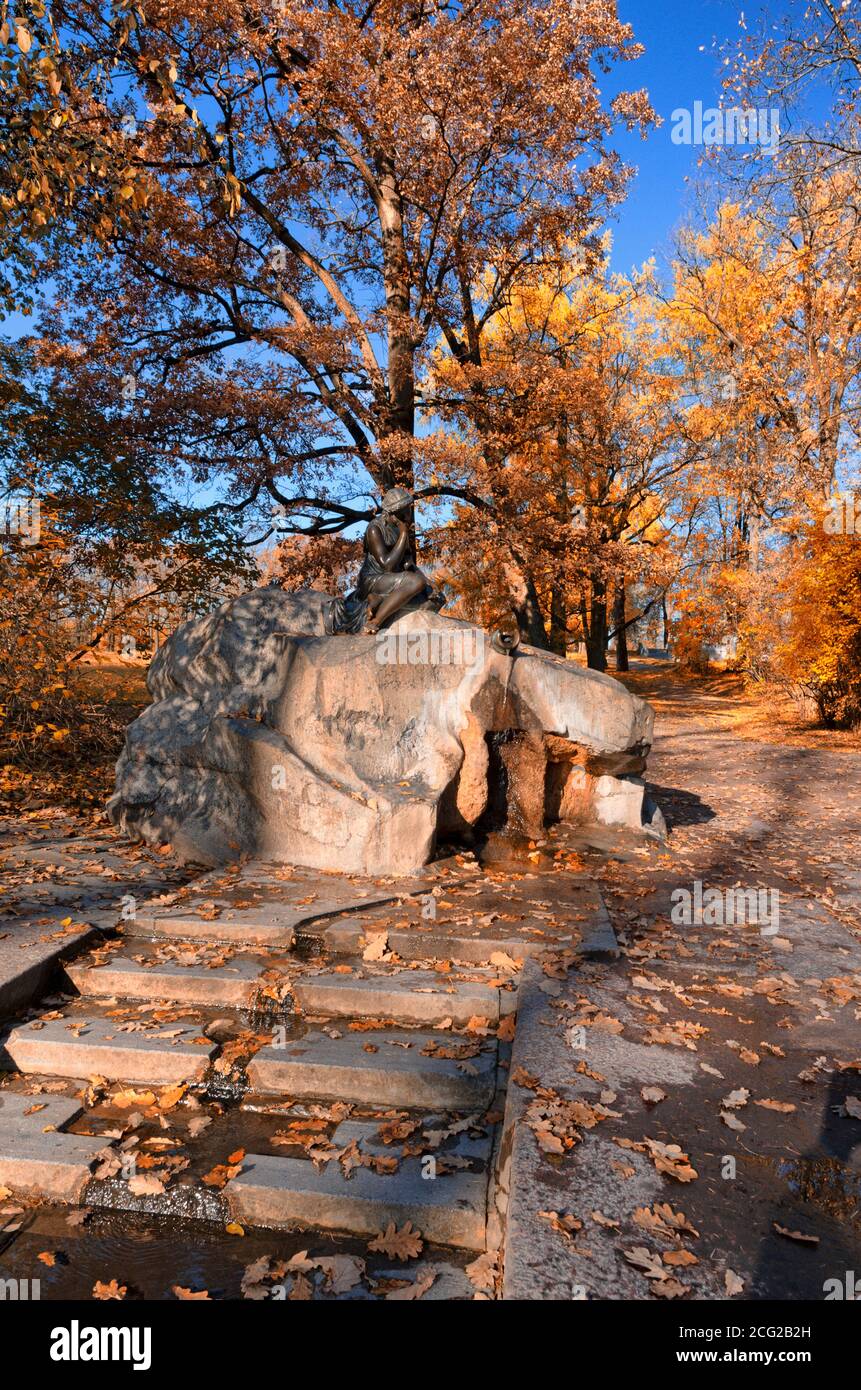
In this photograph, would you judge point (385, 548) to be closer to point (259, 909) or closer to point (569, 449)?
point (259, 909)

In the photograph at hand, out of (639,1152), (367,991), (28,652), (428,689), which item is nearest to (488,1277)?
(639,1152)

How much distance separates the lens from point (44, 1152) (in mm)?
3369

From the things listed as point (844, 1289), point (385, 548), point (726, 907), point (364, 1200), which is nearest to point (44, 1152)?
point (364, 1200)

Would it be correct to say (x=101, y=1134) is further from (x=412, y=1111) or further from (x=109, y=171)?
(x=109, y=171)

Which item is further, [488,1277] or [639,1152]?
[639,1152]

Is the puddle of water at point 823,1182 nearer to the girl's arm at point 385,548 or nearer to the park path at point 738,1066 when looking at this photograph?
the park path at point 738,1066

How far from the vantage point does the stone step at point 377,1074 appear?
12.2 feet

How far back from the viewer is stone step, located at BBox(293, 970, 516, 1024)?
4348 mm

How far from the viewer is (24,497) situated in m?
10.6

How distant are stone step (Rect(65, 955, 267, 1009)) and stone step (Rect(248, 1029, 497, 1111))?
59cm

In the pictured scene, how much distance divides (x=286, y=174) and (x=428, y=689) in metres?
13.1

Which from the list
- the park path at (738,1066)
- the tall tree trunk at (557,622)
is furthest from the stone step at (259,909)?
the tall tree trunk at (557,622)

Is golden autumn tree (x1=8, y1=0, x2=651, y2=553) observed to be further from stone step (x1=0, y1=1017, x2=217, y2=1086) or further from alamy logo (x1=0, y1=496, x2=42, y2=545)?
stone step (x1=0, y1=1017, x2=217, y2=1086)
